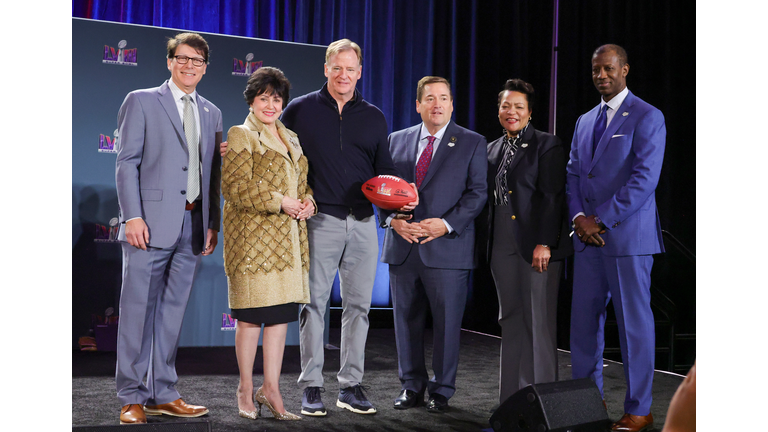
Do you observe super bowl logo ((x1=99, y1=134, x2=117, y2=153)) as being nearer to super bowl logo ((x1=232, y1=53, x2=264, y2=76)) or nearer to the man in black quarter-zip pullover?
super bowl logo ((x1=232, y1=53, x2=264, y2=76))

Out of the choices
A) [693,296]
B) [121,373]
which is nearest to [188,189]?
[121,373]

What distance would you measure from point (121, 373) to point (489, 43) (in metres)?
4.88

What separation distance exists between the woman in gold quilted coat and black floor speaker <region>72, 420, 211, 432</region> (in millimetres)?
482

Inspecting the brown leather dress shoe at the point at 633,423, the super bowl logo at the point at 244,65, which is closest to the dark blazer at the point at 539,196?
the brown leather dress shoe at the point at 633,423

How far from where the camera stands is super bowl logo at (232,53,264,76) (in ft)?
15.0

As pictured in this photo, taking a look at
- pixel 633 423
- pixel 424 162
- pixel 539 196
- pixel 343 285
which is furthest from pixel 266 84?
pixel 633 423

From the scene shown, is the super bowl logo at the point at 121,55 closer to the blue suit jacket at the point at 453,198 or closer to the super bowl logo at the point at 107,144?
the super bowl logo at the point at 107,144

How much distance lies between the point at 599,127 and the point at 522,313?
96cm

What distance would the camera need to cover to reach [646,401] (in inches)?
112

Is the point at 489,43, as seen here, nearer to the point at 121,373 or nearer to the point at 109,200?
the point at 109,200

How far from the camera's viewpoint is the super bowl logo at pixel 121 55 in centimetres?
427

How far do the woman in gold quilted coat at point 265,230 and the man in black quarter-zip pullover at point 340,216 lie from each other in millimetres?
134

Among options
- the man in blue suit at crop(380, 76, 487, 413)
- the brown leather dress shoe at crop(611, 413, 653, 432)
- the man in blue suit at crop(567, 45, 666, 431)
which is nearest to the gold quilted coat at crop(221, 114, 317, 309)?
the man in blue suit at crop(380, 76, 487, 413)

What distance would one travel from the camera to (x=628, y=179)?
115 inches
